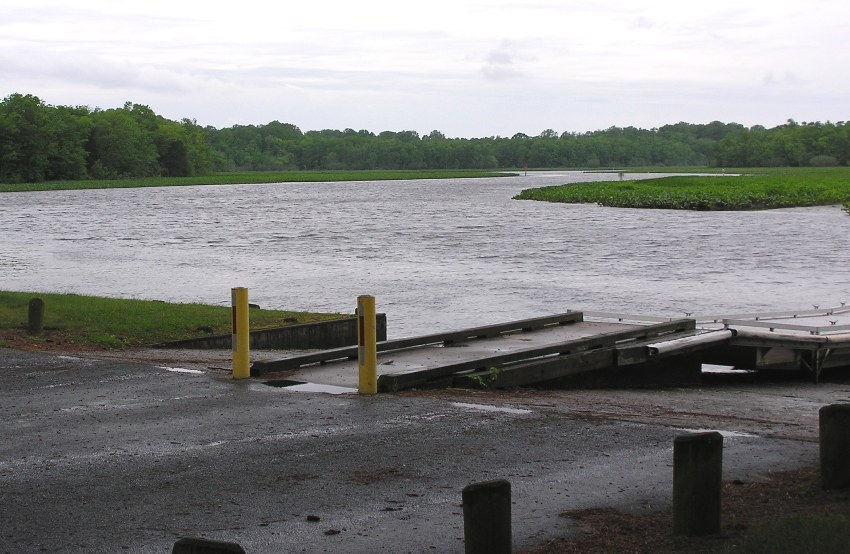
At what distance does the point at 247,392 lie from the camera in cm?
1037

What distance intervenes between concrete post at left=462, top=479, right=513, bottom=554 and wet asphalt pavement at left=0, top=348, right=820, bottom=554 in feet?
2.80

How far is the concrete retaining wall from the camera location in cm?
1474

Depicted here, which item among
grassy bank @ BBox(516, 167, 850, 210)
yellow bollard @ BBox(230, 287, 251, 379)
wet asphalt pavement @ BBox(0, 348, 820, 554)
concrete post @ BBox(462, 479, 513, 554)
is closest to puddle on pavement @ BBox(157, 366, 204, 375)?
yellow bollard @ BBox(230, 287, 251, 379)

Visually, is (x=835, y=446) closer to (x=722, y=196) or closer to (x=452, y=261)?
(x=452, y=261)

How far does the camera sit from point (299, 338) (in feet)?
50.9

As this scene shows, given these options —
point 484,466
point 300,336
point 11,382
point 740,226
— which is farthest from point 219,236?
point 484,466

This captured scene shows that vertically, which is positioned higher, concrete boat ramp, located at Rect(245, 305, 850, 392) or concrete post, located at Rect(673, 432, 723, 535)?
concrete post, located at Rect(673, 432, 723, 535)

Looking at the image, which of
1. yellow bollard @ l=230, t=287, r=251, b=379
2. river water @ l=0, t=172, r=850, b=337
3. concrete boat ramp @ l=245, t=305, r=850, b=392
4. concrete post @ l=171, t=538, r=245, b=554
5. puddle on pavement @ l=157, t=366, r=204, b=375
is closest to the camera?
concrete post @ l=171, t=538, r=245, b=554

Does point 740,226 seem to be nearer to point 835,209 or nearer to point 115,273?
point 835,209

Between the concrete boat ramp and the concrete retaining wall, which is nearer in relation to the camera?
the concrete boat ramp

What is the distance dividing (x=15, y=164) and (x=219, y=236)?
87977 mm

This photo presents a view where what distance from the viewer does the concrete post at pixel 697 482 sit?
5656mm

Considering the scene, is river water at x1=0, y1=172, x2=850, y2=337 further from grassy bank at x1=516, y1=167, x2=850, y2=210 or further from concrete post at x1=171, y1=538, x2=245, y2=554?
concrete post at x1=171, y1=538, x2=245, y2=554

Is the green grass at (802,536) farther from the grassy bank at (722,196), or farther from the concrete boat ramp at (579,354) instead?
the grassy bank at (722,196)
